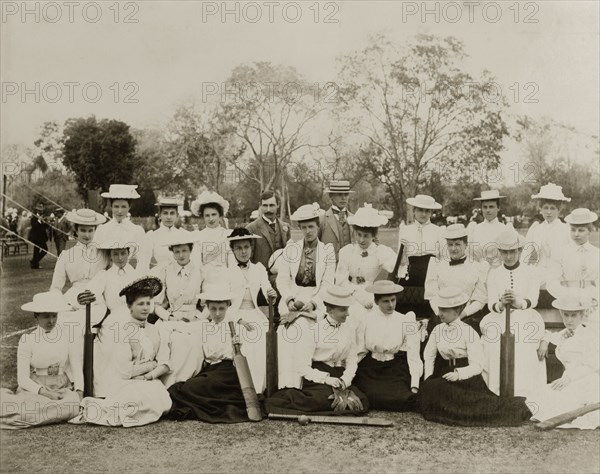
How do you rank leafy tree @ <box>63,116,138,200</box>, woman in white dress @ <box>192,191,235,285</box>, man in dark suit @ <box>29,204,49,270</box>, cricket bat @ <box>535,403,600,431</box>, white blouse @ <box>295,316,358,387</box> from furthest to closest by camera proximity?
man in dark suit @ <box>29,204,49,270</box> < leafy tree @ <box>63,116,138,200</box> < woman in white dress @ <box>192,191,235,285</box> < white blouse @ <box>295,316,358,387</box> < cricket bat @ <box>535,403,600,431</box>

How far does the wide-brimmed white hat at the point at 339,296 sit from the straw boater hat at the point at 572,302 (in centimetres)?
148

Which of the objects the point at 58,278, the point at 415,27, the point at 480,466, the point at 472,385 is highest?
the point at 415,27

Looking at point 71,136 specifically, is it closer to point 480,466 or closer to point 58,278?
point 58,278

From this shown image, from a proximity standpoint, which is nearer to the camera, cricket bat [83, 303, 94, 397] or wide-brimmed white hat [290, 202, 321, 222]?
cricket bat [83, 303, 94, 397]

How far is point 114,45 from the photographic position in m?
5.63

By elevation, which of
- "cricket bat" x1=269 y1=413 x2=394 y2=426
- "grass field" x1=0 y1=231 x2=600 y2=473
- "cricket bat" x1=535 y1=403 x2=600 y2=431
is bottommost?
"grass field" x1=0 y1=231 x2=600 y2=473

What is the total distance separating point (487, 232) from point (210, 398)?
2.85 m

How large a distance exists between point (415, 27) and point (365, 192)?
8.77 ft

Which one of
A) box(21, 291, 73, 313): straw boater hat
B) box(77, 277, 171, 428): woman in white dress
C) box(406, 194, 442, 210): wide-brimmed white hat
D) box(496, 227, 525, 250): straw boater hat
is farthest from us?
box(406, 194, 442, 210): wide-brimmed white hat

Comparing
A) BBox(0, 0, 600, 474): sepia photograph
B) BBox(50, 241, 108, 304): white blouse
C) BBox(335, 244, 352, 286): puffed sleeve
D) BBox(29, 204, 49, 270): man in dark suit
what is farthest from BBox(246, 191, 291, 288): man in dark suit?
BBox(29, 204, 49, 270): man in dark suit

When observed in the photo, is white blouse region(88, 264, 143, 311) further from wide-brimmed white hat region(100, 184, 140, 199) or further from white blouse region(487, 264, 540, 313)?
white blouse region(487, 264, 540, 313)

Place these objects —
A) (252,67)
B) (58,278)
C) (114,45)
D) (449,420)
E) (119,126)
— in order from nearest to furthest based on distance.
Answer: (449,420), (58,278), (114,45), (252,67), (119,126)

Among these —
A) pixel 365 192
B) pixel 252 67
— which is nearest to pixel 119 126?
pixel 252 67

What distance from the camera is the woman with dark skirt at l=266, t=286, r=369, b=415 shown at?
4469mm
